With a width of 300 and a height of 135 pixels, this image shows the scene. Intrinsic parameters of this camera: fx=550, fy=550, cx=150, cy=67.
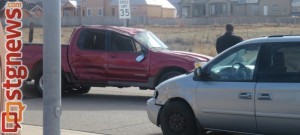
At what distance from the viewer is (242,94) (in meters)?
7.75

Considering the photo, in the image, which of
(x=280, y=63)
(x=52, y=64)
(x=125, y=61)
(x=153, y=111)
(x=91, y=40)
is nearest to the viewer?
(x=52, y=64)

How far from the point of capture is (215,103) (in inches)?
318

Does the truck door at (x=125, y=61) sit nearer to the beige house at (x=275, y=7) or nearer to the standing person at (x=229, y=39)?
the standing person at (x=229, y=39)

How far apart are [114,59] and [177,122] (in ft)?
17.6

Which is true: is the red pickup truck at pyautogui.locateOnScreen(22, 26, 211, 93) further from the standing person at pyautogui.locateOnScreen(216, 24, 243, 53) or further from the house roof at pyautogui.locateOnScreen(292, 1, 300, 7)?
the house roof at pyautogui.locateOnScreen(292, 1, 300, 7)

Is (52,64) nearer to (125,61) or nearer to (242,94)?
(242,94)

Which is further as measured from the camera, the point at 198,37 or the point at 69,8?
the point at 69,8

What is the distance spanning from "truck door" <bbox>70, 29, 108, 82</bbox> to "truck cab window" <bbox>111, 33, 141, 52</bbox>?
0.24 m

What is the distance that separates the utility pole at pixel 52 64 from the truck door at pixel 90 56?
337 inches

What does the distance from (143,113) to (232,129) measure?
4054 mm

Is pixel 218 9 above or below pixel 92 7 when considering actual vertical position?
below

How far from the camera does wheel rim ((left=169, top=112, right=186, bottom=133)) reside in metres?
8.50

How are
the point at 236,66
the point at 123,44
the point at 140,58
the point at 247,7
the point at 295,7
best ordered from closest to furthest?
1. the point at 236,66
2. the point at 140,58
3. the point at 123,44
4. the point at 247,7
5. the point at 295,7

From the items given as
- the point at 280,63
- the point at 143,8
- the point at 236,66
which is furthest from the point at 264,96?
the point at 143,8
